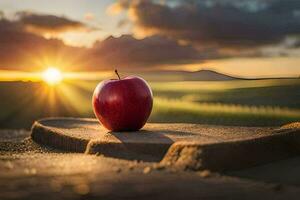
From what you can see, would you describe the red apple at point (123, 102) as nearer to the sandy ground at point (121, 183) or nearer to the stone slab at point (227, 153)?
the stone slab at point (227, 153)

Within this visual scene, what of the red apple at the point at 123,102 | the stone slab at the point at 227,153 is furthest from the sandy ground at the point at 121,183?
the red apple at the point at 123,102

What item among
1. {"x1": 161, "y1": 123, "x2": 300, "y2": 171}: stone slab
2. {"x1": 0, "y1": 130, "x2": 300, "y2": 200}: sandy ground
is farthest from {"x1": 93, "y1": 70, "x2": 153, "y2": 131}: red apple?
{"x1": 0, "y1": 130, "x2": 300, "y2": 200}: sandy ground

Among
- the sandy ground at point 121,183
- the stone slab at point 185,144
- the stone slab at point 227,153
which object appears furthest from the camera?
the stone slab at point 185,144

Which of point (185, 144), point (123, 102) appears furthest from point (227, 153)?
point (123, 102)

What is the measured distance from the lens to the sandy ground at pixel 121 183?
13.8ft

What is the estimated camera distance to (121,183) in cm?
454

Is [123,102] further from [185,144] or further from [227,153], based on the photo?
[227,153]

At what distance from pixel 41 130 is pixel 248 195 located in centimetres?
639

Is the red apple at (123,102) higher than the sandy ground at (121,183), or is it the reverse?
the red apple at (123,102)

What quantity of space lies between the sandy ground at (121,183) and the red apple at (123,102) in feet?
9.25

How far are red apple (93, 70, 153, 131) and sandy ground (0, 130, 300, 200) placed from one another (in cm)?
282

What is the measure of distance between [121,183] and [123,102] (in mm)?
4079

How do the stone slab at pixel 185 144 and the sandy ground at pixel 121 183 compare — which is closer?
the sandy ground at pixel 121 183

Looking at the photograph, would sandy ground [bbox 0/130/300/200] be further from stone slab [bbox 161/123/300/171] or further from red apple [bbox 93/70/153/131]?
red apple [bbox 93/70/153/131]
